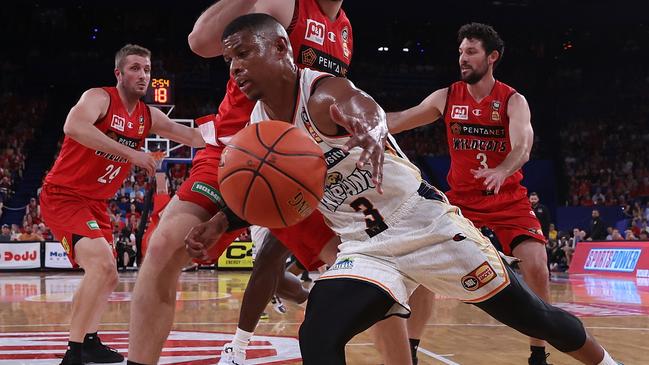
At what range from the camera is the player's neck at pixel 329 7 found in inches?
137

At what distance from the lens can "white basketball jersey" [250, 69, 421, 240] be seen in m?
2.69

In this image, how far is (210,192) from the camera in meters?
3.20

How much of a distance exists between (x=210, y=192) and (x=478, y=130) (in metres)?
2.43

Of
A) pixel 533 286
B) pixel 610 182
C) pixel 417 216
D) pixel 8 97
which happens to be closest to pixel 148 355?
pixel 417 216

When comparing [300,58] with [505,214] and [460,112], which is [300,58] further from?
[505,214]

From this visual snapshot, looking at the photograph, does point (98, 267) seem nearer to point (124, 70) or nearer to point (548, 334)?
point (124, 70)

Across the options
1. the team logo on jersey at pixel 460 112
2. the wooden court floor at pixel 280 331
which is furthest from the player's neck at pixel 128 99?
the team logo on jersey at pixel 460 112

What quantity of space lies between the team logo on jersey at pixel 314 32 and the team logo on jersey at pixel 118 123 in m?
2.30

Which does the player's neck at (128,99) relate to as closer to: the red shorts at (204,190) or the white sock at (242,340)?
the white sock at (242,340)

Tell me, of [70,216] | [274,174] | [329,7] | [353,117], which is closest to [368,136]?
[353,117]

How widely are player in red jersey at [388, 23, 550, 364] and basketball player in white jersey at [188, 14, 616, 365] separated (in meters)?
1.82

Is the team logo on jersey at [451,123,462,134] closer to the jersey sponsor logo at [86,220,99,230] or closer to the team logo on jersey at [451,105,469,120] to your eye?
the team logo on jersey at [451,105,469,120]

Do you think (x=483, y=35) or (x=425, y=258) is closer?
(x=425, y=258)

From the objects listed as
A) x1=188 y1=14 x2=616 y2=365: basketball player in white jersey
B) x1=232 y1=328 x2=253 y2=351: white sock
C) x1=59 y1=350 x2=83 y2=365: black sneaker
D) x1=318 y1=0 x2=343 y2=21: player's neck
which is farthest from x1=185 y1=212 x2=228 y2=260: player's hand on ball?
x1=59 y1=350 x2=83 y2=365: black sneaker
